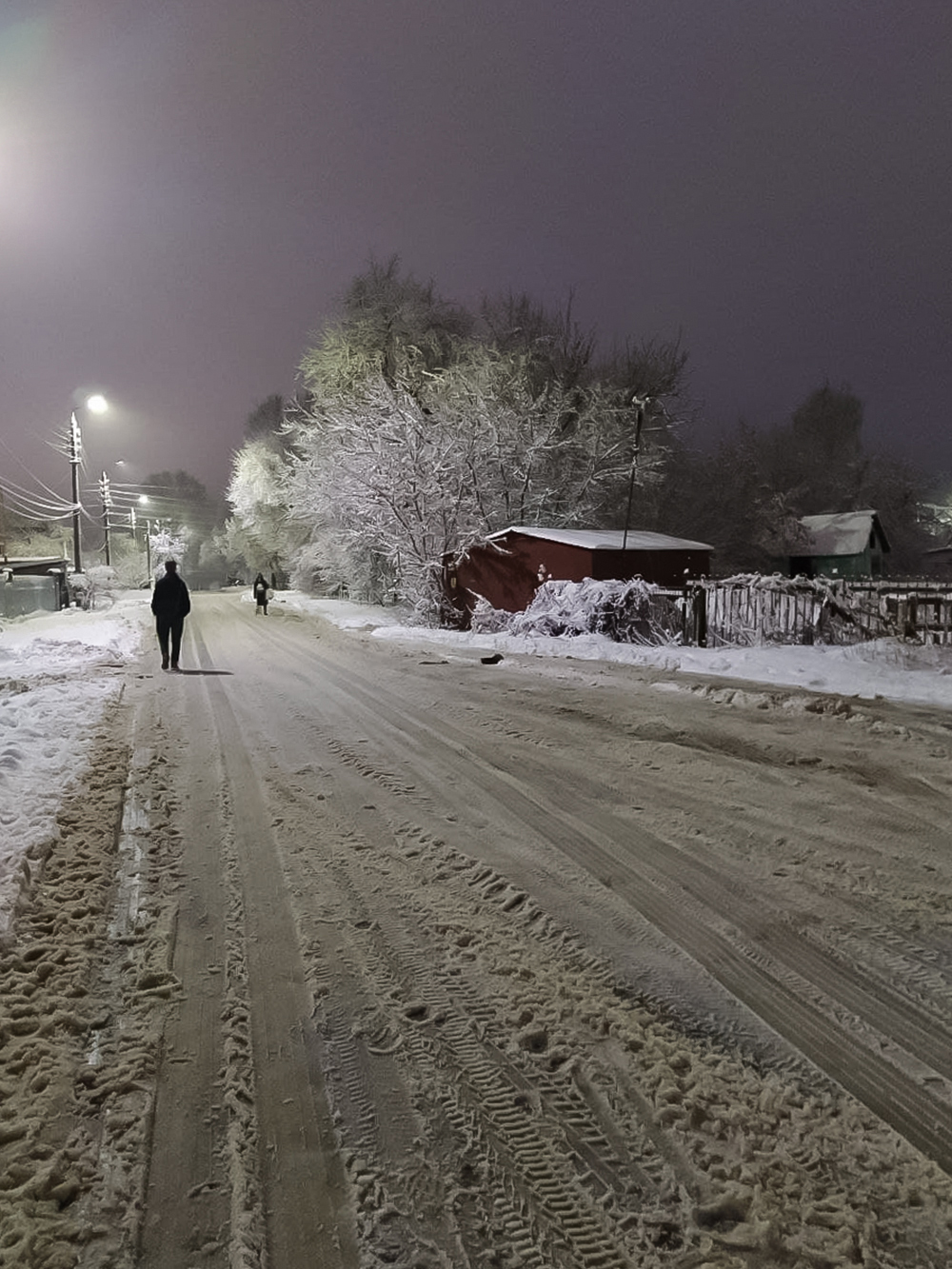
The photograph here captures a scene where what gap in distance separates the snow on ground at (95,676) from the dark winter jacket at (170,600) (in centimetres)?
132

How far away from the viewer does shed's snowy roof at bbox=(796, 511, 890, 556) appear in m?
45.3

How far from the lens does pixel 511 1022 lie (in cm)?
261

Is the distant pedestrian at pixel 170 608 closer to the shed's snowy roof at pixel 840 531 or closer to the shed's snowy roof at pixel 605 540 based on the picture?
the shed's snowy roof at pixel 605 540

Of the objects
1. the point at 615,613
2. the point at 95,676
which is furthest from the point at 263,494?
the point at 95,676

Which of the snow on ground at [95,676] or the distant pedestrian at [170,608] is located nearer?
the snow on ground at [95,676]

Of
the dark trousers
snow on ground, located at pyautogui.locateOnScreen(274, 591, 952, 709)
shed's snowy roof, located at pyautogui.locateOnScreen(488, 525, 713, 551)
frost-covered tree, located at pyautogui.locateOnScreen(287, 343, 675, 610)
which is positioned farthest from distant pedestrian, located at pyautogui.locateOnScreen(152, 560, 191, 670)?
frost-covered tree, located at pyautogui.locateOnScreen(287, 343, 675, 610)

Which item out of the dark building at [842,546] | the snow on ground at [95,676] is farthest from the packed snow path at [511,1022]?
the dark building at [842,546]

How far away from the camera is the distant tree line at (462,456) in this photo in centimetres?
2433

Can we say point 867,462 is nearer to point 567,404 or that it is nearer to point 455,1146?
point 567,404

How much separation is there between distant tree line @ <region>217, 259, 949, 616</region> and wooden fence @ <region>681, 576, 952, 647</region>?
891 centimetres

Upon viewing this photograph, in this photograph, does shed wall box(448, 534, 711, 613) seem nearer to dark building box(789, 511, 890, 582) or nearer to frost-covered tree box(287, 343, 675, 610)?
frost-covered tree box(287, 343, 675, 610)

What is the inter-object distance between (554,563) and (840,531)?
35388 mm

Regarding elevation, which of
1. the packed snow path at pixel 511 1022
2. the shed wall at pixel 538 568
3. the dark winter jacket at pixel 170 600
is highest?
the shed wall at pixel 538 568

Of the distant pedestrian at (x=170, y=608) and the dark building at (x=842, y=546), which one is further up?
the dark building at (x=842, y=546)
